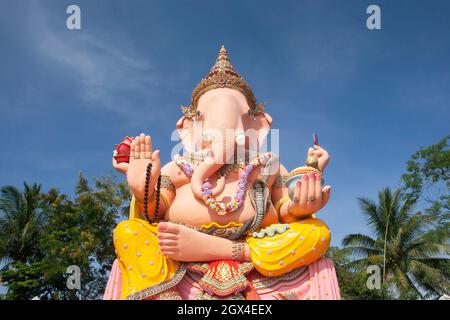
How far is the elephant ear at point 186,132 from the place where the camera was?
5.42 m

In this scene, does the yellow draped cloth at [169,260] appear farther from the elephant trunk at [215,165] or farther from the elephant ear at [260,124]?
the elephant ear at [260,124]

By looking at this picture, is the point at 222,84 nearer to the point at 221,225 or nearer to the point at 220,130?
the point at 220,130

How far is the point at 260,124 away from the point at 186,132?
3.09 feet

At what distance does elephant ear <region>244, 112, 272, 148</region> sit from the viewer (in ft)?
17.8

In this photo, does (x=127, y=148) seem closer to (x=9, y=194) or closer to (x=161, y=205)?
(x=161, y=205)

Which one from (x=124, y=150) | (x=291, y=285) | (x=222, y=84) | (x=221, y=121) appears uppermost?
(x=222, y=84)

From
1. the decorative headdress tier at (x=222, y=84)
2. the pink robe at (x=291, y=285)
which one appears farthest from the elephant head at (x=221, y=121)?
the pink robe at (x=291, y=285)

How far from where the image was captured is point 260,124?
5.62 meters

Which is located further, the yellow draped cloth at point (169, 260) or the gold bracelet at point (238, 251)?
the gold bracelet at point (238, 251)

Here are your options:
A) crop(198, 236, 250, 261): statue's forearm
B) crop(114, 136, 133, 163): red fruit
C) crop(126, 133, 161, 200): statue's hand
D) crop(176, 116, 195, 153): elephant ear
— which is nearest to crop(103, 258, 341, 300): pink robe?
crop(198, 236, 250, 261): statue's forearm

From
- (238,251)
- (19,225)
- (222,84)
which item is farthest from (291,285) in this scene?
(19,225)

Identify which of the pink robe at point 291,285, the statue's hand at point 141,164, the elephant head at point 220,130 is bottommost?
the pink robe at point 291,285

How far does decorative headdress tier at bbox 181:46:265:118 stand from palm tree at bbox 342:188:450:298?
878 centimetres
